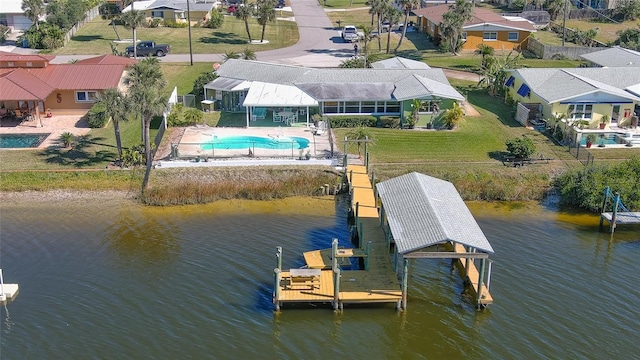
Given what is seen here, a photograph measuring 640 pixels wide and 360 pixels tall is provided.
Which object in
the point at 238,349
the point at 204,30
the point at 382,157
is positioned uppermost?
the point at 204,30

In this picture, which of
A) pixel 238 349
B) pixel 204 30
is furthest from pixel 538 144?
pixel 204 30

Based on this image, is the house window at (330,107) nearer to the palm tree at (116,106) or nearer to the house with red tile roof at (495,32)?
the palm tree at (116,106)

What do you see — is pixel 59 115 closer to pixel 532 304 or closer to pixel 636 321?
pixel 532 304

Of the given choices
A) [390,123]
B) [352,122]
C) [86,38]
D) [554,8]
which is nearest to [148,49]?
[86,38]

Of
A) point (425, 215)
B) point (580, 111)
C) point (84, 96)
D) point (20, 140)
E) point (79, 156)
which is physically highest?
point (84, 96)

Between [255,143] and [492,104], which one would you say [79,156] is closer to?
[255,143]

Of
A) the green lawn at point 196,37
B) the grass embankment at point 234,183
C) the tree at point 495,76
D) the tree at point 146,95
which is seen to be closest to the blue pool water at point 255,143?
the grass embankment at point 234,183

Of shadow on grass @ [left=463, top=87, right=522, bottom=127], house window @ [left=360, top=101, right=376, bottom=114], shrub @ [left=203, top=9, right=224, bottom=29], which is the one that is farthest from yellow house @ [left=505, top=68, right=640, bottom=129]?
shrub @ [left=203, top=9, right=224, bottom=29]
